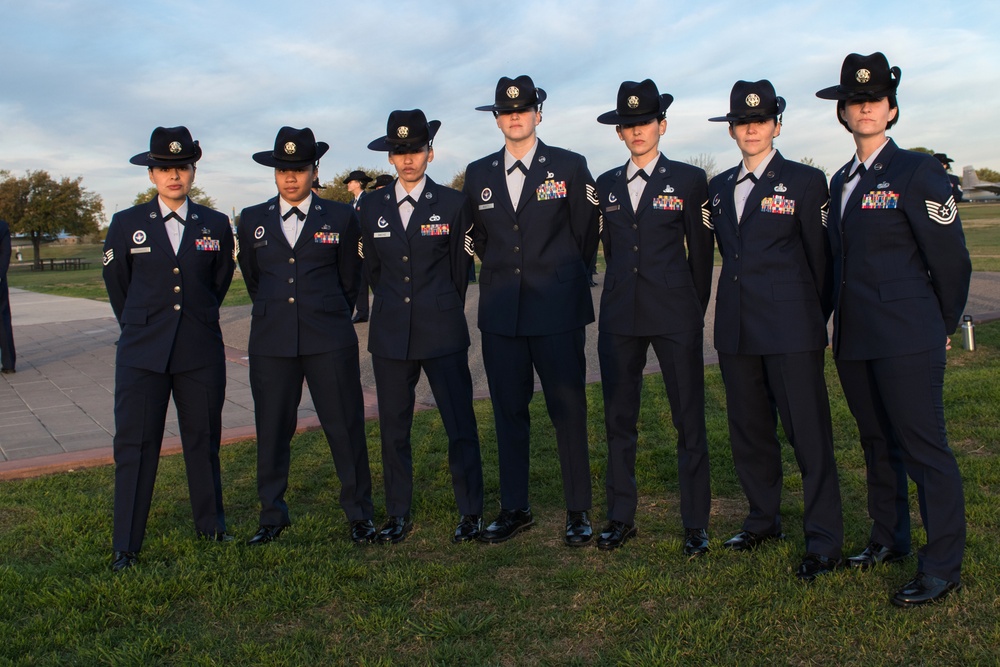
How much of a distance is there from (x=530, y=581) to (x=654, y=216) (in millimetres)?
1767

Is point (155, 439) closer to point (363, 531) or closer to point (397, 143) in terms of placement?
point (363, 531)

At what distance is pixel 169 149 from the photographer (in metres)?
4.39

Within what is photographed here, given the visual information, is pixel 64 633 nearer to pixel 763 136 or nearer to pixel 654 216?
pixel 654 216

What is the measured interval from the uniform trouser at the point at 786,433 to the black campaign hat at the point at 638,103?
1181mm

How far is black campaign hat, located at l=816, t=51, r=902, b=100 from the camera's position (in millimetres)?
3643

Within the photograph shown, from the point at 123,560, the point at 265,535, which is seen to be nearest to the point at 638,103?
the point at 265,535

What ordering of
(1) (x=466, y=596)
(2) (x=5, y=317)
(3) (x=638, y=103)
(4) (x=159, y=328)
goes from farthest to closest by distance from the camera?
(2) (x=5, y=317) < (4) (x=159, y=328) < (3) (x=638, y=103) < (1) (x=466, y=596)

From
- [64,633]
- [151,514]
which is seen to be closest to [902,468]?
[64,633]

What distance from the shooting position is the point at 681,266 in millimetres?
4277

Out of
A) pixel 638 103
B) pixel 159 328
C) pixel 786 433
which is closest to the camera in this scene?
pixel 786 433

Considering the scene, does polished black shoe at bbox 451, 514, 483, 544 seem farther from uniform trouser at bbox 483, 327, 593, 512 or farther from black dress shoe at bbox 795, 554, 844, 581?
black dress shoe at bbox 795, 554, 844, 581

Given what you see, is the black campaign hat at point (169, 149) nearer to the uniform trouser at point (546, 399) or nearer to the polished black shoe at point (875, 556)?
the uniform trouser at point (546, 399)

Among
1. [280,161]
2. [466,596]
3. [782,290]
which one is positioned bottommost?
[466,596]

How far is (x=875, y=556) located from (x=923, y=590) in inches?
18.2
